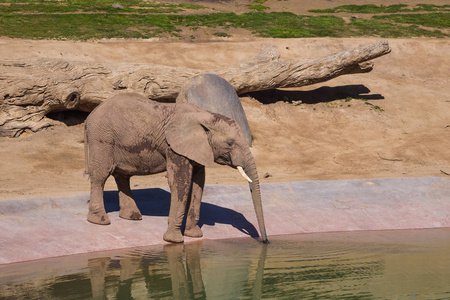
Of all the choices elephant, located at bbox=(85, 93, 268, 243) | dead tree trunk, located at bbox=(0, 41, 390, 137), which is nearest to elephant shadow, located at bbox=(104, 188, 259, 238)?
elephant, located at bbox=(85, 93, 268, 243)

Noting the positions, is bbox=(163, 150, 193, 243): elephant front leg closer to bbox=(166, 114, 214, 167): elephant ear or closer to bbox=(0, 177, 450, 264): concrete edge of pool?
bbox=(166, 114, 214, 167): elephant ear

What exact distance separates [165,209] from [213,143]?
2666 millimetres

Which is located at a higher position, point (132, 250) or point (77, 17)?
point (77, 17)

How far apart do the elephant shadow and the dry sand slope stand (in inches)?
73.4

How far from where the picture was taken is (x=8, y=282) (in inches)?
361

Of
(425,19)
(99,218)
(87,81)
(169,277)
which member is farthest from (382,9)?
(169,277)

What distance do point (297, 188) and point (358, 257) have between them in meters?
3.38

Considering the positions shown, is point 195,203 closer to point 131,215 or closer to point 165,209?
point 131,215

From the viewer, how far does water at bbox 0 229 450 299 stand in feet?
29.2

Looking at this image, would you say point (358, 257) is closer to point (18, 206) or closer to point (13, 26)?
point (18, 206)

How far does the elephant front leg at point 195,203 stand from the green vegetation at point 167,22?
702 inches

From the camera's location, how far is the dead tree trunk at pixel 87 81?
61.7 ft

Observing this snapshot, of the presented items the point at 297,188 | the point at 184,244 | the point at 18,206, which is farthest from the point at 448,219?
the point at 18,206

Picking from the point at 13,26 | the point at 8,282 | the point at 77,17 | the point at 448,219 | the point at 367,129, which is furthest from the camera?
the point at 77,17
